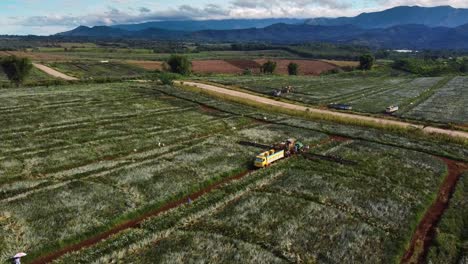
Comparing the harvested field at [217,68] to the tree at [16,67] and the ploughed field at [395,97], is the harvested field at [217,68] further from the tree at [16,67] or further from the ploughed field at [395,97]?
the tree at [16,67]

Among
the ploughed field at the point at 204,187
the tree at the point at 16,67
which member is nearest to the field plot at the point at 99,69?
the tree at the point at 16,67

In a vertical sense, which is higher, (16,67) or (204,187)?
(16,67)

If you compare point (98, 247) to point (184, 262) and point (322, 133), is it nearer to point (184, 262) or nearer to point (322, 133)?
point (184, 262)

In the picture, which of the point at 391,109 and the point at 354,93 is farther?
the point at 354,93

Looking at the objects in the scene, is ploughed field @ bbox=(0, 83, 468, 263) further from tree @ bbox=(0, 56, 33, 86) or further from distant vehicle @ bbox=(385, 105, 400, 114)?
tree @ bbox=(0, 56, 33, 86)

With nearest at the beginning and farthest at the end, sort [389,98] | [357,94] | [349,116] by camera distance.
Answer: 1. [349,116]
2. [389,98]
3. [357,94]

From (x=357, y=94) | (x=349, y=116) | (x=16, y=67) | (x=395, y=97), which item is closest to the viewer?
(x=349, y=116)

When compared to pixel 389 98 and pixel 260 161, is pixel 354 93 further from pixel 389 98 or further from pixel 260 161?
pixel 260 161

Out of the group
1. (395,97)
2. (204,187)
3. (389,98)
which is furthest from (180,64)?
(204,187)
